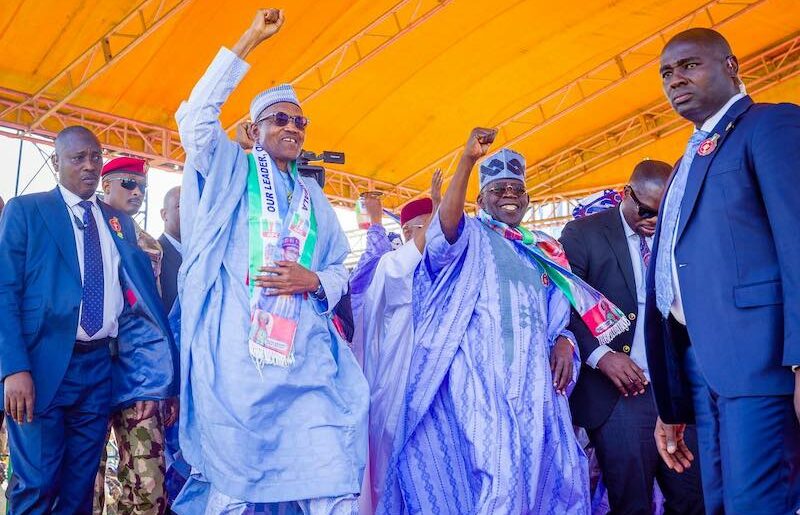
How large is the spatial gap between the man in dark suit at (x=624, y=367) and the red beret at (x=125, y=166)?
2.59 metres

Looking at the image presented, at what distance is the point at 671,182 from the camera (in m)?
2.63

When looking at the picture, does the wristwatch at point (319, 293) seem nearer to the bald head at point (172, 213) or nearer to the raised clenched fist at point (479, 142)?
the raised clenched fist at point (479, 142)

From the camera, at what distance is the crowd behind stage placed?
2260 millimetres

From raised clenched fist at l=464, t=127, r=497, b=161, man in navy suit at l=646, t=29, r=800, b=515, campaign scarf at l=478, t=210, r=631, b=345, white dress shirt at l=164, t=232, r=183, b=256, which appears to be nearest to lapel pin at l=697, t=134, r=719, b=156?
man in navy suit at l=646, t=29, r=800, b=515

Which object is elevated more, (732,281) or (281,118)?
(281,118)

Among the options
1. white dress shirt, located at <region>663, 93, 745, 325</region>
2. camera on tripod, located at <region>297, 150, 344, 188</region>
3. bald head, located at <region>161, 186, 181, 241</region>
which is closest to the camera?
white dress shirt, located at <region>663, 93, 745, 325</region>

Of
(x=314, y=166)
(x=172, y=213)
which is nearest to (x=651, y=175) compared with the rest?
(x=314, y=166)

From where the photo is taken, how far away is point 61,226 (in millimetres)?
3385

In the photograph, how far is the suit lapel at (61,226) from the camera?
334cm

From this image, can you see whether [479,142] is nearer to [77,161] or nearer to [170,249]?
[77,161]

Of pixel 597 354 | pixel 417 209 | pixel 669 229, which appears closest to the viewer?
pixel 669 229

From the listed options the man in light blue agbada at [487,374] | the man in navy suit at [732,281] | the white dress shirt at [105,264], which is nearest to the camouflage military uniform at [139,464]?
the white dress shirt at [105,264]

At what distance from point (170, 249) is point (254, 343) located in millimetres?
1818

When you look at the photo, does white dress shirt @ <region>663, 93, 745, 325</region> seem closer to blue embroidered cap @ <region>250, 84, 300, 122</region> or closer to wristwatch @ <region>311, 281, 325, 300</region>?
wristwatch @ <region>311, 281, 325, 300</region>
